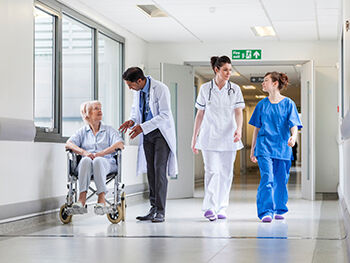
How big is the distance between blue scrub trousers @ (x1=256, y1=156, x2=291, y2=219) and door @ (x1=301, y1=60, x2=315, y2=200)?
3.45m

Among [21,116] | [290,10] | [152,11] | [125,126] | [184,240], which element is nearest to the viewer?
[184,240]

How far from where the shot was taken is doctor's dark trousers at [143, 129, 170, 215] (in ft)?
20.2

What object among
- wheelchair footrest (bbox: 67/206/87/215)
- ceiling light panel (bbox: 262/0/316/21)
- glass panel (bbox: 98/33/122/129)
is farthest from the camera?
glass panel (bbox: 98/33/122/129)

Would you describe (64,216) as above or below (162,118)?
below

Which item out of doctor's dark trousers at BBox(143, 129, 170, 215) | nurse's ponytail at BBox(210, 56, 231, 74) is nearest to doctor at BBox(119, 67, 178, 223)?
doctor's dark trousers at BBox(143, 129, 170, 215)

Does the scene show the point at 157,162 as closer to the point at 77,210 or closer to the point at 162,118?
the point at 162,118

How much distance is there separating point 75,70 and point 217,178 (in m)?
2.39

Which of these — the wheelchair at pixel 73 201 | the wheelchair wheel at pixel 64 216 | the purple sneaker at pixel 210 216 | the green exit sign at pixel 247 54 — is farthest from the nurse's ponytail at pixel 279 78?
the green exit sign at pixel 247 54

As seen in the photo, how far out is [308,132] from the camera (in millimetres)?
10000

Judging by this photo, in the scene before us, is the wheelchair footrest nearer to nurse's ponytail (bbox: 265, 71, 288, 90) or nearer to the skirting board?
the skirting board

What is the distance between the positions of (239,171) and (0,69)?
16627mm

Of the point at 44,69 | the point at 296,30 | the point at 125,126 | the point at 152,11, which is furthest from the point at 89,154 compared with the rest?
the point at 296,30

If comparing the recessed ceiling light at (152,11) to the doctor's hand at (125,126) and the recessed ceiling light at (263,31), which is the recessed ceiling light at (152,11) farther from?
the doctor's hand at (125,126)

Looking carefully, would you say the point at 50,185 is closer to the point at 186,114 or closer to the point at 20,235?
the point at 20,235
